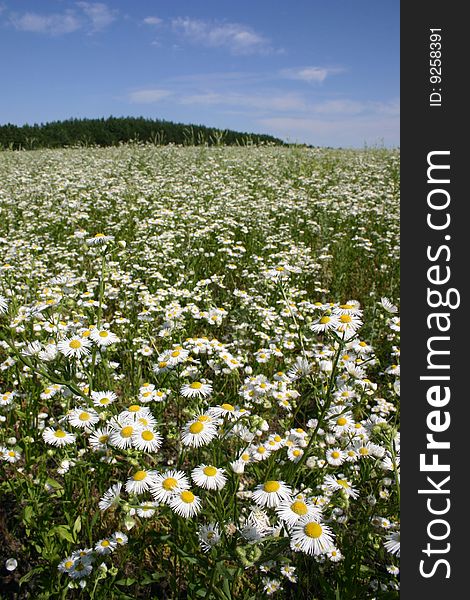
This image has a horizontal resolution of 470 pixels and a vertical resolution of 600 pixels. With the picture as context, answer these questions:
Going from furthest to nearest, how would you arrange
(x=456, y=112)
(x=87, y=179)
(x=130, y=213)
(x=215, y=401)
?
(x=87, y=179) → (x=130, y=213) → (x=215, y=401) → (x=456, y=112)

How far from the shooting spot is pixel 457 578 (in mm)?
1188

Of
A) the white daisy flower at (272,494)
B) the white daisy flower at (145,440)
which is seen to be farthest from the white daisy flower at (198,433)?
the white daisy flower at (272,494)

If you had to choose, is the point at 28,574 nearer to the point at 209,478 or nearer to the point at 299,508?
the point at 209,478

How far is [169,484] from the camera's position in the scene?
1300 mm

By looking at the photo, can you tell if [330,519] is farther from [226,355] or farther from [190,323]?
[190,323]

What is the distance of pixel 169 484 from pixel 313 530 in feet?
1.43

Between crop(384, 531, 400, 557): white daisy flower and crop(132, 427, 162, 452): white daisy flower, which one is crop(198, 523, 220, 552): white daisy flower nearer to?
crop(132, 427, 162, 452): white daisy flower

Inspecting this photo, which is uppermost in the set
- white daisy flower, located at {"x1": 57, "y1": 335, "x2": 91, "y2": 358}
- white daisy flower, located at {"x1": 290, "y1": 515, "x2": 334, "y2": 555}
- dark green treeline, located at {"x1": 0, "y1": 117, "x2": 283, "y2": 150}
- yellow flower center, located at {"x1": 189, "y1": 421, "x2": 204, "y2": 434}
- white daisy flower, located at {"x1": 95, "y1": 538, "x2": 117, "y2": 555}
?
dark green treeline, located at {"x1": 0, "y1": 117, "x2": 283, "y2": 150}

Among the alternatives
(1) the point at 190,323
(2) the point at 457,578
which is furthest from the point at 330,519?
(1) the point at 190,323

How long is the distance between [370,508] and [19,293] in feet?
10.3

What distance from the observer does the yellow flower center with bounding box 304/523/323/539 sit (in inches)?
47.8

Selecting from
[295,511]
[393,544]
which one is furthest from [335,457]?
[295,511]

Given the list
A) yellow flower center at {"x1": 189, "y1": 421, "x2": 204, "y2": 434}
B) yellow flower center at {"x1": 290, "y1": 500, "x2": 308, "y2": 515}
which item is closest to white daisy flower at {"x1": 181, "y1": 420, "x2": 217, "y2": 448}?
yellow flower center at {"x1": 189, "y1": 421, "x2": 204, "y2": 434}

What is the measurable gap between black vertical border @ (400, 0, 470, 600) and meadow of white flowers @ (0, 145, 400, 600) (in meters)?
0.09
